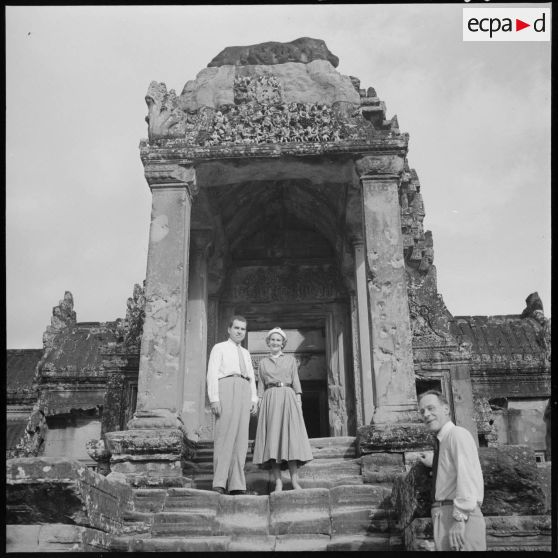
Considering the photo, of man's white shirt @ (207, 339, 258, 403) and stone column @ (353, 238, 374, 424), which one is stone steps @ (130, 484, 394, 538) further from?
stone column @ (353, 238, 374, 424)

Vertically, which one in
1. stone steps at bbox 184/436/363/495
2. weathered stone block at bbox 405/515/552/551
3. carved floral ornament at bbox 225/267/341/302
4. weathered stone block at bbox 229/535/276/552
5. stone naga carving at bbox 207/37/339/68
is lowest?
weathered stone block at bbox 229/535/276/552

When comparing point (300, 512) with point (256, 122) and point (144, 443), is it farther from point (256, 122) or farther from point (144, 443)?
point (256, 122)

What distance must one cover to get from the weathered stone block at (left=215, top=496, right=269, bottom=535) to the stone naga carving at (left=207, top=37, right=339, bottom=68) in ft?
25.9

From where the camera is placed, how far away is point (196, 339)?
13000 millimetres

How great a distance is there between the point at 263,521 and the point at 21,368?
19507 millimetres

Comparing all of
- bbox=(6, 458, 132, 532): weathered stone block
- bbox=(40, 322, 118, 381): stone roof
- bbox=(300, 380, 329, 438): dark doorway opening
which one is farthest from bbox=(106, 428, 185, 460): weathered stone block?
bbox=(40, 322, 118, 381): stone roof

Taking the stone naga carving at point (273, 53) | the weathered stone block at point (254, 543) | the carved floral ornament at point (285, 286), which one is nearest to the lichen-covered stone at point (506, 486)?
the weathered stone block at point (254, 543)

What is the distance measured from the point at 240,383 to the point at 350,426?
589 cm

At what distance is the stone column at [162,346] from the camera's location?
28.7ft

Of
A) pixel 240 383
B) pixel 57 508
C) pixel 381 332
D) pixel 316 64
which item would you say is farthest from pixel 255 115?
pixel 57 508

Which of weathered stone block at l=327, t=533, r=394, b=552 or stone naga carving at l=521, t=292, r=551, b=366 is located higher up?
stone naga carving at l=521, t=292, r=551, b=366

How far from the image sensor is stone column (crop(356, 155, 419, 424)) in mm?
9344

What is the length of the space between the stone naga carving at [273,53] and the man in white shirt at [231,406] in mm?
6098

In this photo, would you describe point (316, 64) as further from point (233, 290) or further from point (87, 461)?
point (87, 461)
